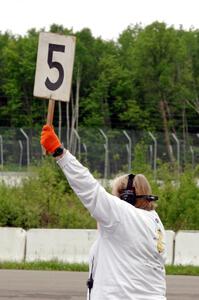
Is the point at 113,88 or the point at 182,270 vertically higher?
the point at 113,88

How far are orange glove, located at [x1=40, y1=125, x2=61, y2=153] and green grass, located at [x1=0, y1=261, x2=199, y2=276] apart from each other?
475 inches

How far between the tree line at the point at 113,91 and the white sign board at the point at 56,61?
2339 inches

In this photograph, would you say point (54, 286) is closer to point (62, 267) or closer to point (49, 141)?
point (62, 267)

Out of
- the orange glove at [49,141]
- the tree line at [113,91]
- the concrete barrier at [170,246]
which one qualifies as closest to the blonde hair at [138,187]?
the orange glove at [49,141]

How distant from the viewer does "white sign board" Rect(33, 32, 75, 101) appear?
20.6ft

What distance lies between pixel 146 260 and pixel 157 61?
6035 centimetres

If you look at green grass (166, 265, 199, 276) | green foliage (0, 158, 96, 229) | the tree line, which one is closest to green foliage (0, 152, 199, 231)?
green foliage (0, 158, 96, 229)

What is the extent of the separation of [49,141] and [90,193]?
1.23 ft

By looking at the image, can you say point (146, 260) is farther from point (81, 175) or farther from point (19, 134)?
point (19, 134)

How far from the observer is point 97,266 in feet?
16.8

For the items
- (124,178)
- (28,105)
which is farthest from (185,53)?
(124,178)

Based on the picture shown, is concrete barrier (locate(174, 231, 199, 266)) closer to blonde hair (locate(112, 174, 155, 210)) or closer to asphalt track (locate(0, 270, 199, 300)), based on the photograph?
asphalt track (locate(0, 270, 199, 300))

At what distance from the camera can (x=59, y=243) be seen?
17438 millimetres

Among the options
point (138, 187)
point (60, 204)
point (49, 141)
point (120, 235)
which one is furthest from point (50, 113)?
point (60, 204)
